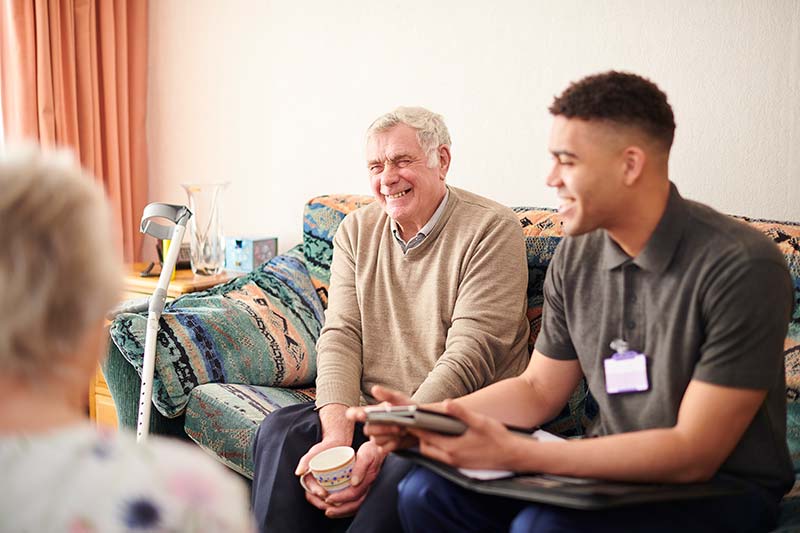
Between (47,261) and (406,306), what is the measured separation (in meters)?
1.49

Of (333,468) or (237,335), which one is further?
(237,335)

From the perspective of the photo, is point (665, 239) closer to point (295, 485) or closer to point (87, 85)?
point (295, 485)

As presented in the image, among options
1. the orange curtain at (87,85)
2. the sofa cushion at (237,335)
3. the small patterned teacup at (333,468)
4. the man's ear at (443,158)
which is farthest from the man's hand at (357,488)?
the orange curtain at (87,85)

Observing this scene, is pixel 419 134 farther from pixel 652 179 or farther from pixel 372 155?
pixel 652 179

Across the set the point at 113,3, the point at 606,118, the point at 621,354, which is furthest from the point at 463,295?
the point at 113,3

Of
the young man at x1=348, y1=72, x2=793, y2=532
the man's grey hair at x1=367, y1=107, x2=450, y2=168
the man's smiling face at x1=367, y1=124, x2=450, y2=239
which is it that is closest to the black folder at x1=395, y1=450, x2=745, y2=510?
the young man at x1=348, y1=72, x2=793, y2=532

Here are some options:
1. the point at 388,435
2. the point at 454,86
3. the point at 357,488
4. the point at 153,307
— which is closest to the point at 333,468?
the point at 357,488

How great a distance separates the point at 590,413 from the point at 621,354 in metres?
0.67

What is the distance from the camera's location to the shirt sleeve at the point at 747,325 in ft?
4.42

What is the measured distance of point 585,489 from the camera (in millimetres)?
1313

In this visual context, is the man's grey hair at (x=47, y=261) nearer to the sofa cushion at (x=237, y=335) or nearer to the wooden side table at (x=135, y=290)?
the sofa cushion at (x=237, y=335)

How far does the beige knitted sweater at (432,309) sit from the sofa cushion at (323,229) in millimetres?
365

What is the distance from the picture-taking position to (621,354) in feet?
5.07

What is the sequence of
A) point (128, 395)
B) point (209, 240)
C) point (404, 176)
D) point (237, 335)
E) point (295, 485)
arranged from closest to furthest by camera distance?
point (295, 485) < point (404, 176) < point (128, 395) < point (237, 335) < point (209, 240)
